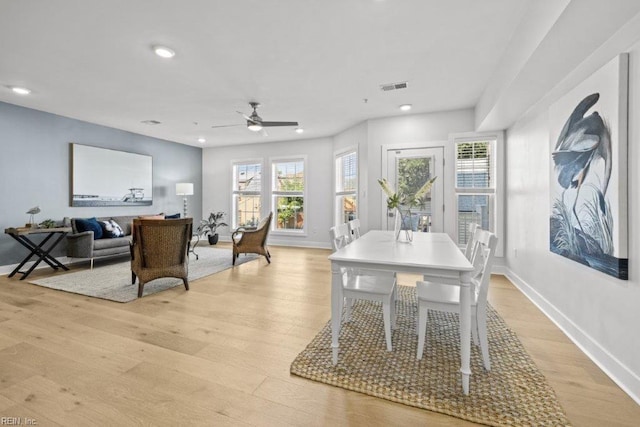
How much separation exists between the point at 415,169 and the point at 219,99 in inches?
128

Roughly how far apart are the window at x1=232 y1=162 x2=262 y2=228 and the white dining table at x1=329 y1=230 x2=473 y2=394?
5.51 meters

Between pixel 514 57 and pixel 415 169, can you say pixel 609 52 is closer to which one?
pixel 514 57

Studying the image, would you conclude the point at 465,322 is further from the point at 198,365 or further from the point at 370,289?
the point at 198,365

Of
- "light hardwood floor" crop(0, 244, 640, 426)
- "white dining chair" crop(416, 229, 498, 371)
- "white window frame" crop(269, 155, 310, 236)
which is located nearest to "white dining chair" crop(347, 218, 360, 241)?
"light hardwood floor" crop(0, 244, 640, 426)

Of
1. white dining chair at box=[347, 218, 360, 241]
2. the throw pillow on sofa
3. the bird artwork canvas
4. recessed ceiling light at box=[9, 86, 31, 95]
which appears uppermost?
recessed ceiling light at box=[9, 86, 31, 95]

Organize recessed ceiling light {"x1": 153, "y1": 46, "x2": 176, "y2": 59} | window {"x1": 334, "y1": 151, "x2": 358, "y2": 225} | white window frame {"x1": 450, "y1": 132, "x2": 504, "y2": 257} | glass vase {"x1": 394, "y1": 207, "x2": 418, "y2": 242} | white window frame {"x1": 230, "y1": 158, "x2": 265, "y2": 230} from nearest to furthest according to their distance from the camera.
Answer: glass vase {"x1": 394, "y1": 207, "x2": 418, "y2": 242} < recessed ceiling light {"x1": 153, "y1": 46, "x2": 176, "y2": 59} < white window frame {"x1": 450, "y1": 132, "x2": 504, "y2": 257} < window {"x1": 334, "y1": 151, "x2": 358, "y2": 225} < white window frame {"x1": 230, "y1": 158, "x2": 265, "y2": 230}

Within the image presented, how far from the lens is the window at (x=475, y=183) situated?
4.40 meters

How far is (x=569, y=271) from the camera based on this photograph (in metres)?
2.38

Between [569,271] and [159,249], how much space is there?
4.15 meters

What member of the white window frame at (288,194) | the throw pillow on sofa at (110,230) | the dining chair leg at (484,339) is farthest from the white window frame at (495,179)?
the throw pillow on sofa at (110,230)

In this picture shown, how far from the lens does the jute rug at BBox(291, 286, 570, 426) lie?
4.85ft

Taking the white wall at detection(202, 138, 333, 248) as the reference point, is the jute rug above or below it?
below

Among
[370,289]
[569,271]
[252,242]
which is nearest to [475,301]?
[370,289]

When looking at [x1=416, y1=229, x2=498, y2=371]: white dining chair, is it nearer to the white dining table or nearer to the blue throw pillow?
the white dining table
